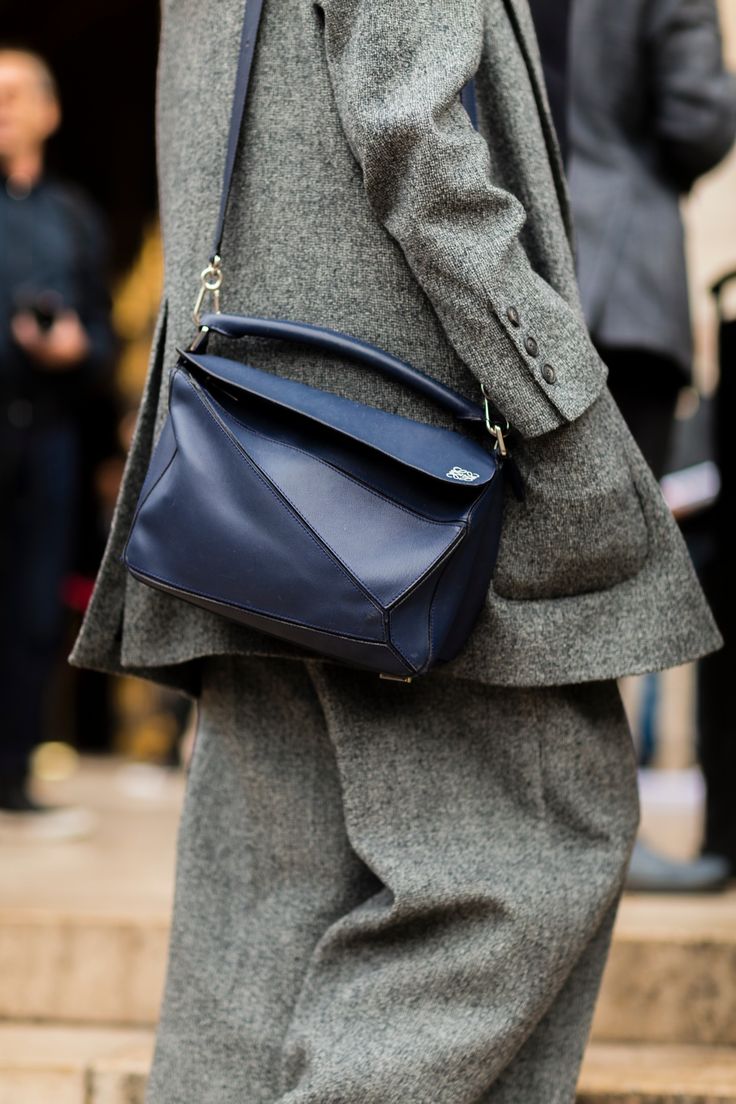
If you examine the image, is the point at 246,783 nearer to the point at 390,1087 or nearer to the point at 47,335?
the point at 390,1087

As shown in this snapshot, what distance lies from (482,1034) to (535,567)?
0.44 meters

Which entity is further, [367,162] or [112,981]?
[112,981]

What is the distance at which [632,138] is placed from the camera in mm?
2090

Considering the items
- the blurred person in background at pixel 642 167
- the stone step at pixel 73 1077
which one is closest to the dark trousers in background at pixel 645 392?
the blurred person in background at pixel 642 167

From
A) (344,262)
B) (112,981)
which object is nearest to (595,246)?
(344,262)

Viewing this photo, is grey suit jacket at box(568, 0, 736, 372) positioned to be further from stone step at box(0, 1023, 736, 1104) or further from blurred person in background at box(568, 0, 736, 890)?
stone step at box(0, 1023, 736, 1104)

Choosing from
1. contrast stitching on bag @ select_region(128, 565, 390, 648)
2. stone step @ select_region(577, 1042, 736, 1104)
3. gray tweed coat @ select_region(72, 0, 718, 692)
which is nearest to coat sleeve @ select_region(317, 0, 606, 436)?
gray tweed coat @ select_region(72, 0, 718, 692)

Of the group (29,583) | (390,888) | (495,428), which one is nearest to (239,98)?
(495,428)

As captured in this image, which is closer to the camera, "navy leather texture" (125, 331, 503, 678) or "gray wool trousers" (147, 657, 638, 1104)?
"navy leather texture" (125, 331, 503, 678)

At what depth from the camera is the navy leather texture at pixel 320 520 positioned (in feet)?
3.88

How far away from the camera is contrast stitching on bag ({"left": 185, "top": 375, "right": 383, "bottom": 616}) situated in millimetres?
1172

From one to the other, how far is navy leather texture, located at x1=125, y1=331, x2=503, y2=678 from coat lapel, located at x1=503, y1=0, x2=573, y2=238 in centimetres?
36

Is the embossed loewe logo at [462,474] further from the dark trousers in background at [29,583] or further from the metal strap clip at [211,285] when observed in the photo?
the dark trousers in background at [29,583]

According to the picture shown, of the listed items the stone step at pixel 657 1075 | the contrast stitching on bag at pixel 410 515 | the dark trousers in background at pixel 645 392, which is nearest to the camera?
the contrast stitching on bag at pixel 410 515
